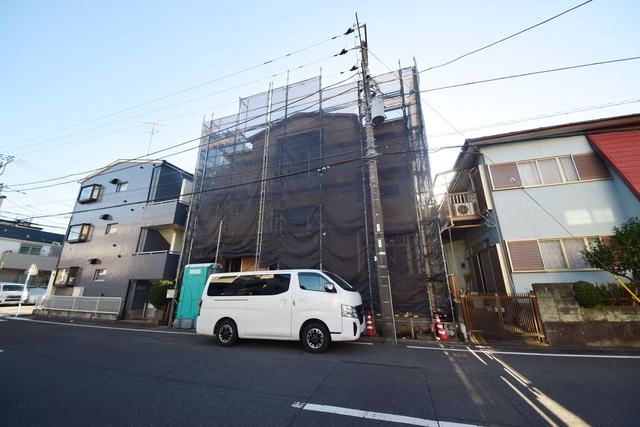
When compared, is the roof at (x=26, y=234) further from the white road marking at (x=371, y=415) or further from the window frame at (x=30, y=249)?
the white road marking at (x=371, y=415)

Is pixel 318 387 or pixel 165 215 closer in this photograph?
pixel 318 387

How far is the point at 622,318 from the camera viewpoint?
589 centimetres

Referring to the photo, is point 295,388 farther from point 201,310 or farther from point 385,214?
point 385,214

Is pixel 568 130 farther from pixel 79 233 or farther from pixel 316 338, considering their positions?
pixel 79 233

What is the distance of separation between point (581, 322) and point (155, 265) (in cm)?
1707

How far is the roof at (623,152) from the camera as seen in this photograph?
7953 millimetres

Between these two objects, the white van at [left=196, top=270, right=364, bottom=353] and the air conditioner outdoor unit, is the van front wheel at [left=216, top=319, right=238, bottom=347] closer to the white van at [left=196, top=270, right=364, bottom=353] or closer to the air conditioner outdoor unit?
the white van at [left=196, top=270, right=364, bottom=353]

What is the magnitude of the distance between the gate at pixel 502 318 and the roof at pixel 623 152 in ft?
17.8

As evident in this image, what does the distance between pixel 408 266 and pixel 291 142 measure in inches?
291

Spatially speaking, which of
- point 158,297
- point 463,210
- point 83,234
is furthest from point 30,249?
point 463,210

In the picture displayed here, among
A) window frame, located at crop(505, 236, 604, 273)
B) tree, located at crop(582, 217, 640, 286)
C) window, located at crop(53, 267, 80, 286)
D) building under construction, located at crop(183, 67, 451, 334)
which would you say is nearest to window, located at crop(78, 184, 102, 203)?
window, located at crop(53, 267, 80, 286)

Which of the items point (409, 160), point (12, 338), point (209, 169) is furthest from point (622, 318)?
point (12, 338)

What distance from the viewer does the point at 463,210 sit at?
10375mm

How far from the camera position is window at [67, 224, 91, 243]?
15758 millimetres
